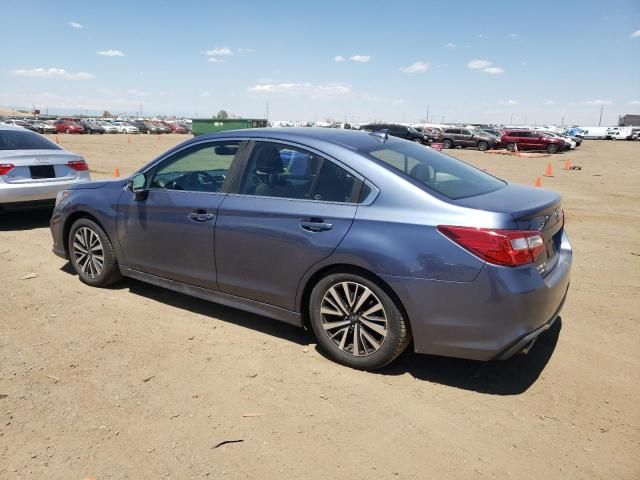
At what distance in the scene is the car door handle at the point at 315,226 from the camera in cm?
338

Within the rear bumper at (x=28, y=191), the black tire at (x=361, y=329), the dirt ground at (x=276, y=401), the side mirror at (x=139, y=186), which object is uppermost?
the side mirror at (x=139, y=186)

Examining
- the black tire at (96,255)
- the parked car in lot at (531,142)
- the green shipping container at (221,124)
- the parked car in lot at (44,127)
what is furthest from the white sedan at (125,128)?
the black tire at (96,255)

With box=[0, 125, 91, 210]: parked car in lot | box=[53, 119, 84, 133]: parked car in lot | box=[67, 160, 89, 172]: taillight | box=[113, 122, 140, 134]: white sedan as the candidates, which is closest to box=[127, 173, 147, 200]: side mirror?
box=[0, 125, 91, 210]: parked car in lot

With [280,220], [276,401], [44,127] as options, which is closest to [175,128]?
[44,127]

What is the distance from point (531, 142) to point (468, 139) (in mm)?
4494

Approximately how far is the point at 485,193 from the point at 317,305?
4.64 feet

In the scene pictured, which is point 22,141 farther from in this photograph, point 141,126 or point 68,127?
point 141,126

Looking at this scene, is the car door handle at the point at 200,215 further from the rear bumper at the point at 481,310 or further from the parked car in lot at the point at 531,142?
the parked car in lot at the point at 531,142

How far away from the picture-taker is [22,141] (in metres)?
7.73

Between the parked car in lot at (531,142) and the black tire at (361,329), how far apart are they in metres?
34.9

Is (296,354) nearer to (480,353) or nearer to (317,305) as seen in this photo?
(317,305)

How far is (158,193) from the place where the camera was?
4344mm

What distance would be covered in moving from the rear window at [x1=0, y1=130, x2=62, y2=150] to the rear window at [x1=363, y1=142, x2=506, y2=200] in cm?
628

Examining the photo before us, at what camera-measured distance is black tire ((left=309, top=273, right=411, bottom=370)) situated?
322cm
